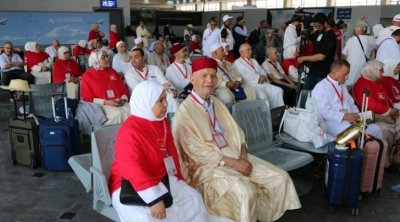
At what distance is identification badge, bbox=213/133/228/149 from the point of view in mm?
2705

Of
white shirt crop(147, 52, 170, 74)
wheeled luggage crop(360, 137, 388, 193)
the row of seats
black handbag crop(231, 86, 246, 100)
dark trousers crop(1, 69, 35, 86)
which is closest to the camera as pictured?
the row of seats

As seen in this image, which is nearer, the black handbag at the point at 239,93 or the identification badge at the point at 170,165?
the identification badge at the point at 170,165

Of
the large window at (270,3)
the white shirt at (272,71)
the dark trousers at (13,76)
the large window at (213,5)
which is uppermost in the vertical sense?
the large window at (213,5)

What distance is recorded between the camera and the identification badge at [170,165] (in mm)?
2226

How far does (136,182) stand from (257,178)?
1.03 metres

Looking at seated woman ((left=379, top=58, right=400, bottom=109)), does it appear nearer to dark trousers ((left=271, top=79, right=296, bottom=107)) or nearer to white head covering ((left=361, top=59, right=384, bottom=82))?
white head covering ((left=361, top=59, right=384, bottom=82))

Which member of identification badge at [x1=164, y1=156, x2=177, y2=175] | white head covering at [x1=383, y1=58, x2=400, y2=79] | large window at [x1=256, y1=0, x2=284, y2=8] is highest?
large window at [x1=256, y1=0, x2=284, y2=8]

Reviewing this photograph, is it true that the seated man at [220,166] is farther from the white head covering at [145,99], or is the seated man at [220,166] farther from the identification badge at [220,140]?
the white head covering at [145,99]

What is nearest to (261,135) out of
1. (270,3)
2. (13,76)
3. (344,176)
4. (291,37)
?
(344,176)

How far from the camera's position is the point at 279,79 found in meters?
6.03

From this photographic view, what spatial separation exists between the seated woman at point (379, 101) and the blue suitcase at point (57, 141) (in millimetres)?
3034

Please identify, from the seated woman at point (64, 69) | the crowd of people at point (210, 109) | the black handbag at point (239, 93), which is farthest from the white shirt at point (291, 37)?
the seated woman at point (64, 69)

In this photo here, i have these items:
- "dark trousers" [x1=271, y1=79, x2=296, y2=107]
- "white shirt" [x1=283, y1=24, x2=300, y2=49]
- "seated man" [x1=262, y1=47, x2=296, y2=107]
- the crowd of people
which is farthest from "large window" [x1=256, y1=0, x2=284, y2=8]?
"dark trousers" [x1=271, y1=79, x2=296, y2=107]

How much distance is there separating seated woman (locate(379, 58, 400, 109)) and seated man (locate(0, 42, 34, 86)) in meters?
5.94
